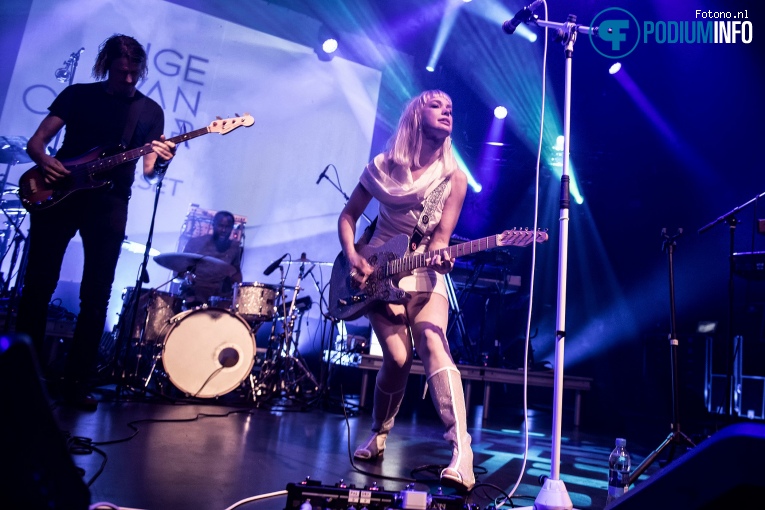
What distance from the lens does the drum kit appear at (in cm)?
523

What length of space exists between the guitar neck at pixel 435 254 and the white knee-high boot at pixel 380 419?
756 millimetres

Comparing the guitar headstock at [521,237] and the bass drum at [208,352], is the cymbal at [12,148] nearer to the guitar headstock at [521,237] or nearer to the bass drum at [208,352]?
the bass drum at [208,352]

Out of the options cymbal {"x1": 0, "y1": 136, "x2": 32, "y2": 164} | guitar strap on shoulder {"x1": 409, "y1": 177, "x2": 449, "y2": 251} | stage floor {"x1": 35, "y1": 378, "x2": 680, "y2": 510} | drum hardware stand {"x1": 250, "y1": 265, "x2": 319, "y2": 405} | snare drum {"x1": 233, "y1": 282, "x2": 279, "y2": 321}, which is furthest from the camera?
cymbal {"x1": 0, "y1": 136, "x2": 32, "y2": 164}

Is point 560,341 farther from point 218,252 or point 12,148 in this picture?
point 12,148

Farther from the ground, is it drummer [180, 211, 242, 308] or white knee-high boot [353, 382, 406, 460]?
drummer [180, 211, 242, 308]

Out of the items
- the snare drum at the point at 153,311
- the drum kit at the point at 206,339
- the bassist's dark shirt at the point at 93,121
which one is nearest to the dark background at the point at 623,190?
the drum kit at the point at 206,339

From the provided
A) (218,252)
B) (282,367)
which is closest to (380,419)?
(282,367)

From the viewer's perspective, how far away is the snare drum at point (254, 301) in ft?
18.8

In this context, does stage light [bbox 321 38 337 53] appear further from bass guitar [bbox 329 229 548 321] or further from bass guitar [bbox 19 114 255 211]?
bass guitar [bbox 329 229 548 321]

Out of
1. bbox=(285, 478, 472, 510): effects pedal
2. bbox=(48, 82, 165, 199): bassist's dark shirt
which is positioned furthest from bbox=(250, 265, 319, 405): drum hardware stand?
bbox=(285, 478, 472, 510): effects pedal

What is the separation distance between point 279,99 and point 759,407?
7.83 meters

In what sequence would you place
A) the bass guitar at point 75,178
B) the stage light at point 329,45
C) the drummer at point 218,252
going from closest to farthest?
1. the bass guitar at point 75,178
2. the drummer at point 218,252
3. the stage light at point 329,45

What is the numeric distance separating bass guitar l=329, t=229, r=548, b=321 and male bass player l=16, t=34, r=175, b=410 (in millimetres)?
1671

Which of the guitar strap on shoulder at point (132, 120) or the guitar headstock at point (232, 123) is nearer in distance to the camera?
the guitar strap on shoulder at point (132, 120)
